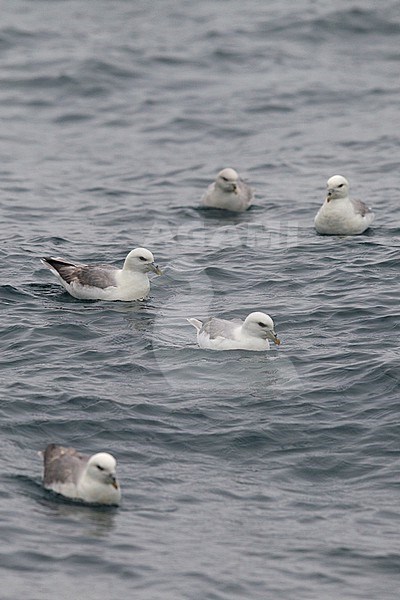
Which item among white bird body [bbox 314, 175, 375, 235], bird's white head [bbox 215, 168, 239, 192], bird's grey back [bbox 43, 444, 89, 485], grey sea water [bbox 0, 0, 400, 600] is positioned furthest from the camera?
bird's white head [bbox 215, 168, 239, 192]

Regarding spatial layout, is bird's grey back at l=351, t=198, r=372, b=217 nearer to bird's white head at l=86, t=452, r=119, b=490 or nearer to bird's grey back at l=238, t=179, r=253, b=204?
bird's grey back at l=238, t=179, r=253, b=204

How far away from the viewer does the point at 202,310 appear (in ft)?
58.5

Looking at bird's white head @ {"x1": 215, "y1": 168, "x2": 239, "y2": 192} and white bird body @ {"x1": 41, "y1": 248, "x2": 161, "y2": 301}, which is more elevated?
bird's white head @ {"x1": 215, "y1": 168, "x2": 239, "y2": 192}

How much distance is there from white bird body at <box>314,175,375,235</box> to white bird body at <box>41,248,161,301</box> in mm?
3937

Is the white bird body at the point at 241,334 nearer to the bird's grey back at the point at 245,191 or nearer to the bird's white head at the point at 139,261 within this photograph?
the bird's white head at the point at 139,261

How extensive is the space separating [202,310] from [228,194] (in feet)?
17.4

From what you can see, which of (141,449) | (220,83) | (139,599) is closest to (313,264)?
(141,449)

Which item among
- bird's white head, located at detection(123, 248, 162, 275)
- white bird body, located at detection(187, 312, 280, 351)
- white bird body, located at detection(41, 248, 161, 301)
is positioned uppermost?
bird's white head, located at detection(123, 248, 162, 275)

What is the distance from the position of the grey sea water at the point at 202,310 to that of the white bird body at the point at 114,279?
363 millimetres

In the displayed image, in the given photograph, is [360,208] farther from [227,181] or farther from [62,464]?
[62,464]

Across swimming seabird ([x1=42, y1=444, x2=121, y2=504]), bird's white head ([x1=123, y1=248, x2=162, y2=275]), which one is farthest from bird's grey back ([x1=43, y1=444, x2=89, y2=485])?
bird's white head ([x1=123, y1=248, x2=162, y2=275])

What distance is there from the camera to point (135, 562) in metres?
11.6

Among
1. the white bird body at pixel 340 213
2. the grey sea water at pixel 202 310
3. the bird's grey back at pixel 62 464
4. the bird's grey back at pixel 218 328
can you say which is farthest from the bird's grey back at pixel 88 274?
the bird's grey back at pixel 62 464

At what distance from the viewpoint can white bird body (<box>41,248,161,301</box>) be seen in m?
18.0
